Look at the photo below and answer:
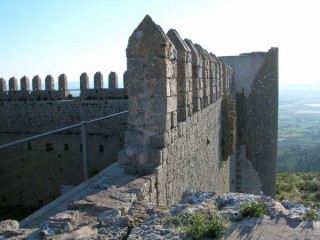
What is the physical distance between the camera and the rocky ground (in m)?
2.89

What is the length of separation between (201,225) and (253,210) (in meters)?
0.59

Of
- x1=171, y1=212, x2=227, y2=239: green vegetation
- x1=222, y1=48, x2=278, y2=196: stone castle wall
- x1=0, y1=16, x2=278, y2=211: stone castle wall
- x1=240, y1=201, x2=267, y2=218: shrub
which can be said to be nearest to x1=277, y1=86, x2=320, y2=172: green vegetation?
x1=222, y1=48, x2=278, y2=196: stone castle wall

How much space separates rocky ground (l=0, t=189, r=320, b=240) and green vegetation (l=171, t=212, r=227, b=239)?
0.13ft

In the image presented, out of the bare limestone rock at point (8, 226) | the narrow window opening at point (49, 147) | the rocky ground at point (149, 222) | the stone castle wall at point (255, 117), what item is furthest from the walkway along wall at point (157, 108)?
the stone castle wall at point (255, 117)

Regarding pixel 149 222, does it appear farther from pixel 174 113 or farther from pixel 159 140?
pixel 174 113

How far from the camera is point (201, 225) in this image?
114 inches

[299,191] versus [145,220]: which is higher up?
[145,220]

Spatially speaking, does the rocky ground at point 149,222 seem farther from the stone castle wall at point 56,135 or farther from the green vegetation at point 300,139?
the green vegetation at point 300,139

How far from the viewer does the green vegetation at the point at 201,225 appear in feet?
9.30

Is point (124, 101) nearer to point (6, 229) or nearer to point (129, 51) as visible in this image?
point (129, 51)

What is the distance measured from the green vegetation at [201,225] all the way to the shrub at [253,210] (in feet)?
0.83

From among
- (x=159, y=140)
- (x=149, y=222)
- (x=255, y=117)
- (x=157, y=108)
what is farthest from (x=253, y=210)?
(x=255, y=117)

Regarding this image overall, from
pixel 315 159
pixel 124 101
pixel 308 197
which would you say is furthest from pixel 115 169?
pixel 315 159

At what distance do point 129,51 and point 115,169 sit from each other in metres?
1.44
